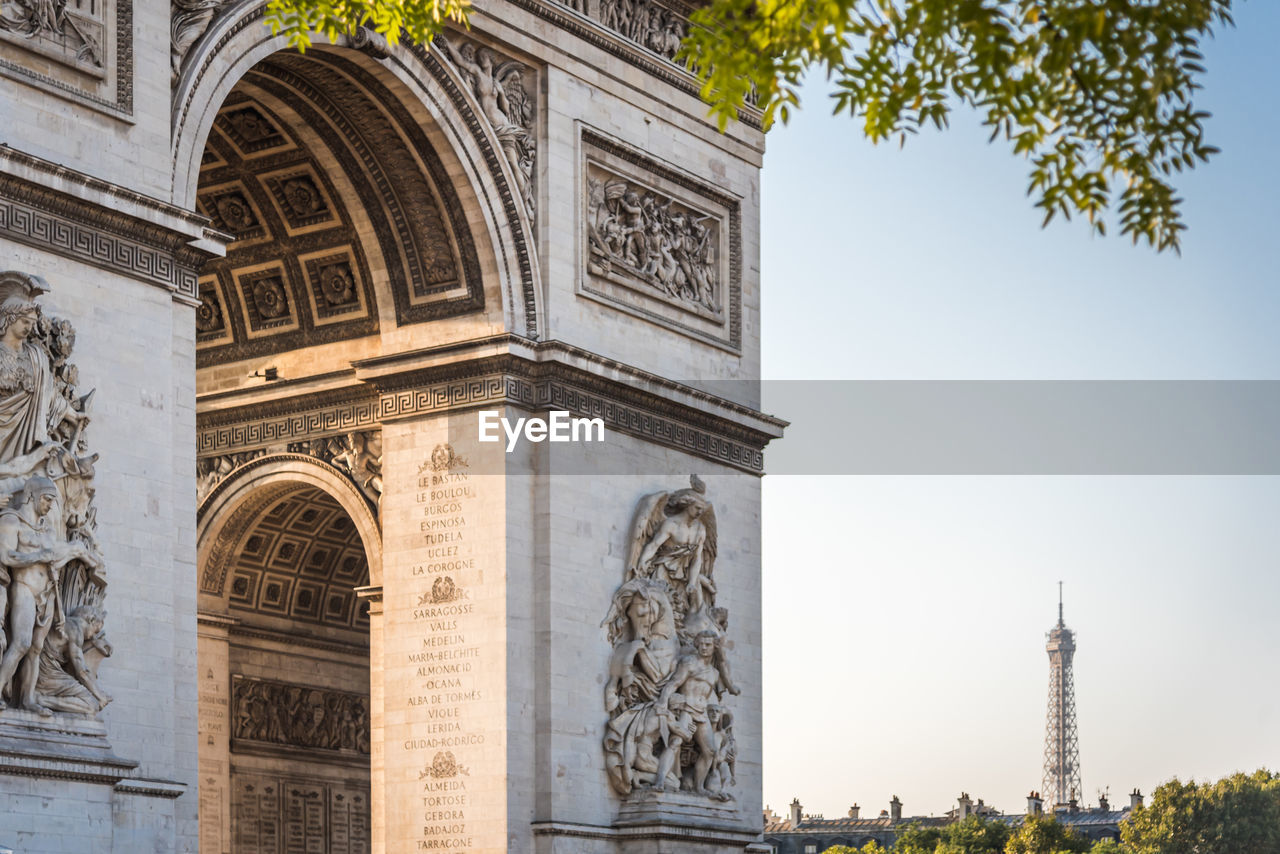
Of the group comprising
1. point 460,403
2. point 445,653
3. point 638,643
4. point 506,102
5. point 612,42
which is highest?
point 612,42

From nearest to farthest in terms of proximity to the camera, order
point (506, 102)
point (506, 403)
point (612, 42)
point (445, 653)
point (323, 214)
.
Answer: point (445, 653) → point (506, 403) → point (506, 102) → point (323, 214) → point (612, 42)

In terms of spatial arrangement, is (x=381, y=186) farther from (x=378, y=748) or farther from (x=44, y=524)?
(x=44, y=524)

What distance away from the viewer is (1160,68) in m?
11.5

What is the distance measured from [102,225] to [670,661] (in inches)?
406

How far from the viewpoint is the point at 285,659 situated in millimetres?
32125

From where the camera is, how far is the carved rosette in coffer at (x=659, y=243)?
28891 millimetres

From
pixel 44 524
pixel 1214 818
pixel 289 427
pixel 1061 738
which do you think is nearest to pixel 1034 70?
pixel 44 524

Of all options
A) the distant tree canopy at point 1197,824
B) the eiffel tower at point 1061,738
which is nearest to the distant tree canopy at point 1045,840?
the distant tree canopy at point 1197,824

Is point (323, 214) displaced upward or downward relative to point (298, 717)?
upward

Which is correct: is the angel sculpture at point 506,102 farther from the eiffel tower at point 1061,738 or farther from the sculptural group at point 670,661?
the eiffel tower at point 1061,738

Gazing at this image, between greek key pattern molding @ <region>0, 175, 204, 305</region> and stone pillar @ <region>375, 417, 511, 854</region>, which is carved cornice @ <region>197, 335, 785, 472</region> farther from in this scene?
Result: greek key pattern molding @ <region>0, 175, 204, 305</region>

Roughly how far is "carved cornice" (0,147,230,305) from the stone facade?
76 millimetres

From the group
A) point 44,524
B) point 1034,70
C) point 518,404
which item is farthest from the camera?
point 518,404

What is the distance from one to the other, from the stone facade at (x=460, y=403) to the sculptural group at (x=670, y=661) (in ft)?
0.17
